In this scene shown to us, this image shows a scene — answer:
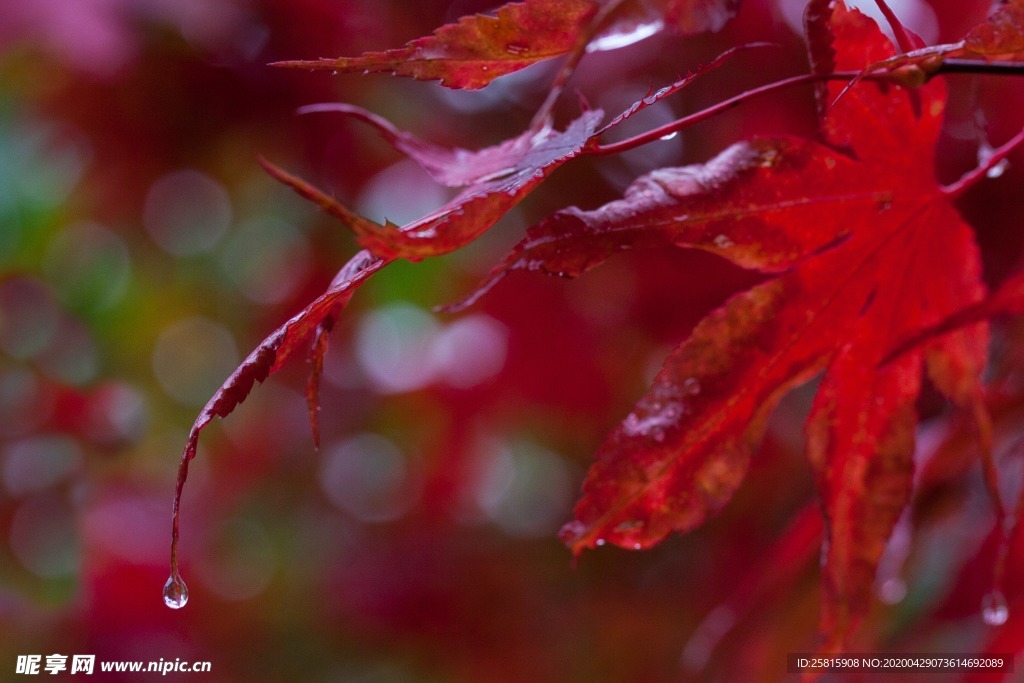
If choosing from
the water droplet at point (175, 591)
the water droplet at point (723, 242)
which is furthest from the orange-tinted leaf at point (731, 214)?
Result: the water droplet at point (175, 591)

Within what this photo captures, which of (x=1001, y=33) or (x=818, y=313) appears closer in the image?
(x=1001, y=33)

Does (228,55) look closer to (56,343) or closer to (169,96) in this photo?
(169,96)

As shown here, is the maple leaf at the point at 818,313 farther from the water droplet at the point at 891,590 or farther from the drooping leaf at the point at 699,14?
the water droplet at the point at 891,590

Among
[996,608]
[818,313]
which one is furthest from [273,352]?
[996,608]

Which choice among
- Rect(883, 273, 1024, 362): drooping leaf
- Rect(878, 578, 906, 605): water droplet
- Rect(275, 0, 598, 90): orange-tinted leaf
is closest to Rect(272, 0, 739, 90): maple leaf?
Rect(275, 0, 598, 90): orange-tinted leaf

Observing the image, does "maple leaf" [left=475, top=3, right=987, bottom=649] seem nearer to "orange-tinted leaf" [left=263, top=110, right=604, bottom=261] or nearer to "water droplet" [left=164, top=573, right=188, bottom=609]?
"orange-tinted leaf" [left=263, top=110, right=604, bottom=261]

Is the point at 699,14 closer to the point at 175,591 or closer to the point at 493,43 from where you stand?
the point at 493,43
